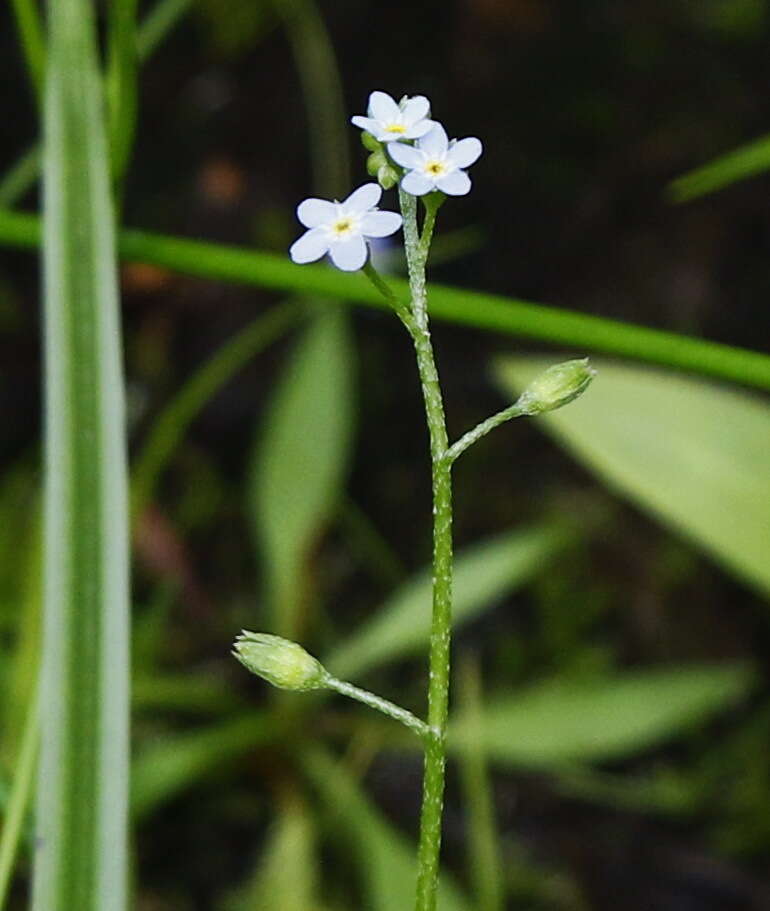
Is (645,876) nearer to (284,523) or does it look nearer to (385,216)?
(284,523)

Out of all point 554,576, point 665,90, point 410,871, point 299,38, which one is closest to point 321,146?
point 299,38

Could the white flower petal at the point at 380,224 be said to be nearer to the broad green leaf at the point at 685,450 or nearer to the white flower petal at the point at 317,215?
the white flower petal at the point at 317,215

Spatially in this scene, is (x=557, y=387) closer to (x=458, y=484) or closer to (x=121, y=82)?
(x=121, y=82)

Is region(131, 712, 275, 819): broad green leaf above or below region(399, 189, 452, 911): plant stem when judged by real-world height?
above

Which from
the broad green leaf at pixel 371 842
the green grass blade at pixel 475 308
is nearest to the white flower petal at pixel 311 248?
the green grass blade at pixel 475 308

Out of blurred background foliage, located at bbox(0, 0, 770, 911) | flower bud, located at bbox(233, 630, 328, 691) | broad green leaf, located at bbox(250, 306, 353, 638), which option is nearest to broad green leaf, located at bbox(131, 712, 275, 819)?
blurred background foliage, located at bbox(0, 0, 770, 911)

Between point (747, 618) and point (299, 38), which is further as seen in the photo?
point (299, 38)

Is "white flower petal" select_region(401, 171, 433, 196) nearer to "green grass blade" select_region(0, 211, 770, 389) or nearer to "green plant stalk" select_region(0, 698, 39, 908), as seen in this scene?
"green grass blade" select_region(0, 211, 770, 389)
